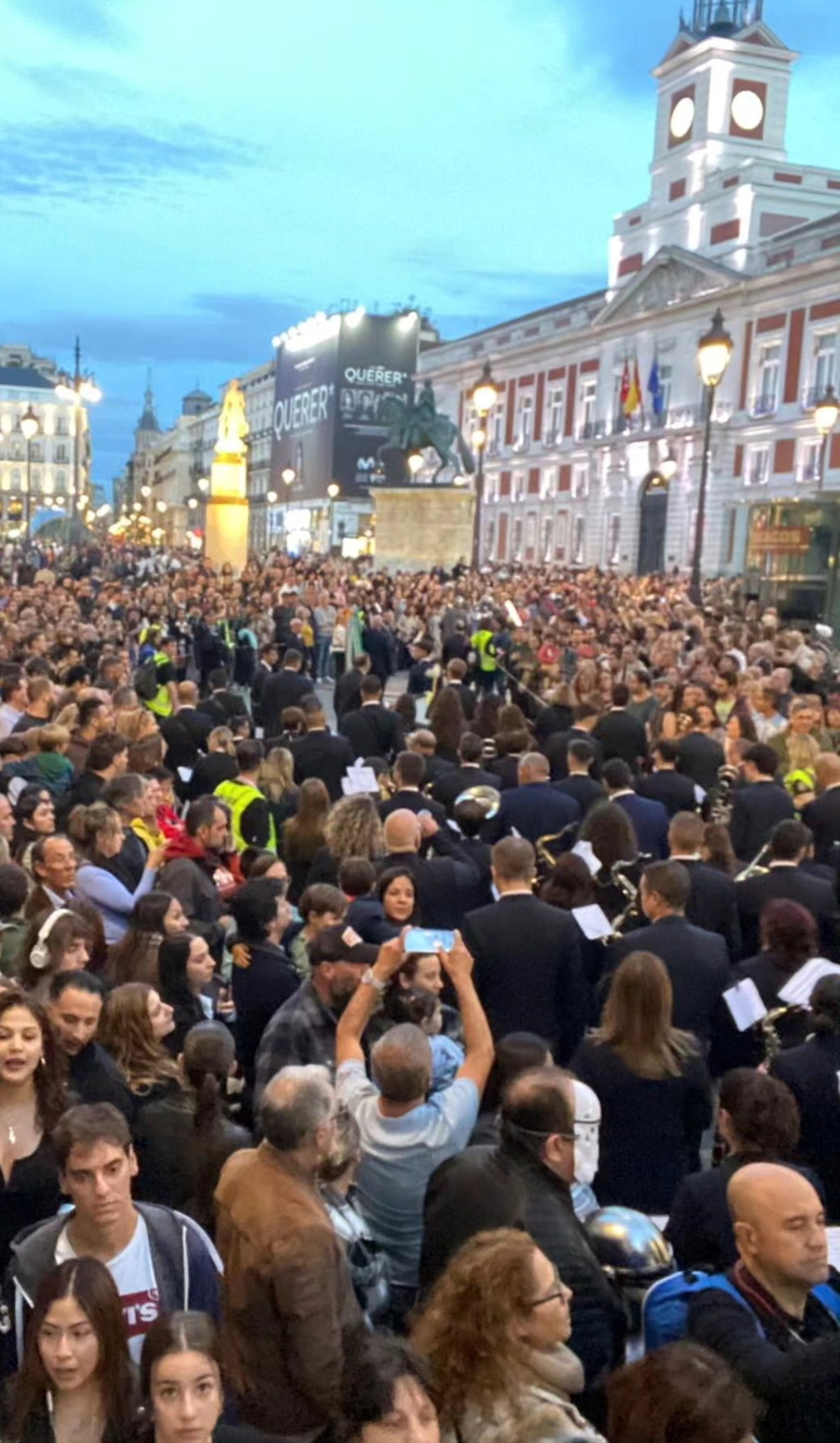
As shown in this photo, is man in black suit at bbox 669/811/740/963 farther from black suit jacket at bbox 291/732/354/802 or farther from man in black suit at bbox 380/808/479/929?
black suit jacket at bbox 291/732/354/802

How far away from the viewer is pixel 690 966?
5797 millimetres

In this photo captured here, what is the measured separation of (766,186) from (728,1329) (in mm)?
57776

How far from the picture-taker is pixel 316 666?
23375 millimetres

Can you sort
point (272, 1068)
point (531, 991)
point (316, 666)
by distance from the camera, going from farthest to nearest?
1. point (316, 666)
2. point (531, 991)
3. point (272, 1068)

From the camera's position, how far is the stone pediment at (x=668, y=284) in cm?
5422

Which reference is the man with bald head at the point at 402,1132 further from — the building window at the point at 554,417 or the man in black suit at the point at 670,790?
the building window at the point at 554,417

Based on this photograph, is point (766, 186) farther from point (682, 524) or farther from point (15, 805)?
point (15, 805)

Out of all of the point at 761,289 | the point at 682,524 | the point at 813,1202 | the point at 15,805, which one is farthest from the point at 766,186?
the point at 813,1202

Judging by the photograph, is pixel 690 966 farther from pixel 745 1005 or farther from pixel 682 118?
pixel 682 118

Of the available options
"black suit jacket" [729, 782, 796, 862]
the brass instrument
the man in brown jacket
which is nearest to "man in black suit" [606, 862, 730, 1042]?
the brass instrument

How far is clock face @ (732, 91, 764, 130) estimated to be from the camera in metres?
60.0

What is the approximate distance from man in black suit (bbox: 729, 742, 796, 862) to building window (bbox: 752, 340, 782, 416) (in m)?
44.5

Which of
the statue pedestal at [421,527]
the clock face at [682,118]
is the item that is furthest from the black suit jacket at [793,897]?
the clock face at [682,118]

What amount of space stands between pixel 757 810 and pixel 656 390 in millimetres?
47551
